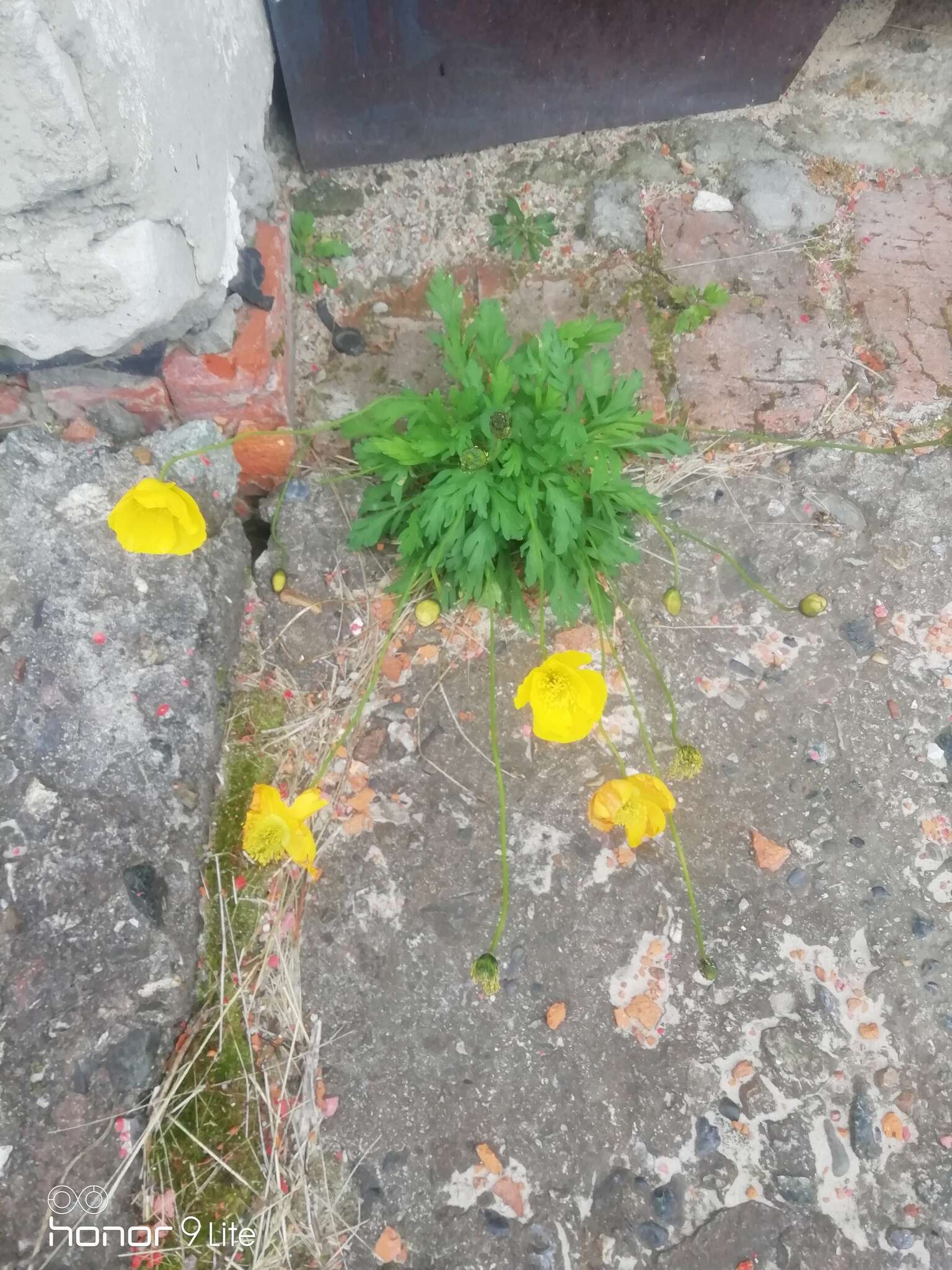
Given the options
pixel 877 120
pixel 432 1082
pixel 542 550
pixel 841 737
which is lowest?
pixel 432 1082

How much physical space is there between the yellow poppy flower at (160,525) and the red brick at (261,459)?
0.56 m

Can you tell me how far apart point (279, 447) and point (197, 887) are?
1.13m

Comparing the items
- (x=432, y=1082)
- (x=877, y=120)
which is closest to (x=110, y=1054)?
(x=432, y=1082)

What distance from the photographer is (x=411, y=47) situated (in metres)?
2.32

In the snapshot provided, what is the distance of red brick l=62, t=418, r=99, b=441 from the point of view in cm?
200

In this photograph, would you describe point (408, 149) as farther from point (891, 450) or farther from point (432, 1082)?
point (432, 1082)

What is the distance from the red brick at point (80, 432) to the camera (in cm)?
200

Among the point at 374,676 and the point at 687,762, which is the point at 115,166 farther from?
the point at 687,762

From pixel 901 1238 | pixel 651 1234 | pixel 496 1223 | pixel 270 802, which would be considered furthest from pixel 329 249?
pixel 901 1238

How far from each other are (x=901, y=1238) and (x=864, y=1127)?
20 cm

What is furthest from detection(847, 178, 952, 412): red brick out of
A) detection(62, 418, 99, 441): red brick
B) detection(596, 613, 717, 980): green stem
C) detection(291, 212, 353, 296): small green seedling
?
detection(62, 418, 99, 441): red brick

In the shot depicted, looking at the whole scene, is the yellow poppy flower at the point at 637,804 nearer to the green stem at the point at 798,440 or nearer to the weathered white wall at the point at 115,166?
the green stem at the point at 798,440

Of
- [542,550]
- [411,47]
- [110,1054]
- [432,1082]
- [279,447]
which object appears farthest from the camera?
[411,47]

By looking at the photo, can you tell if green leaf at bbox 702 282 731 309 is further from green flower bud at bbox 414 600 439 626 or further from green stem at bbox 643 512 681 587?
green flower bud at bbox 414 600 439 626
